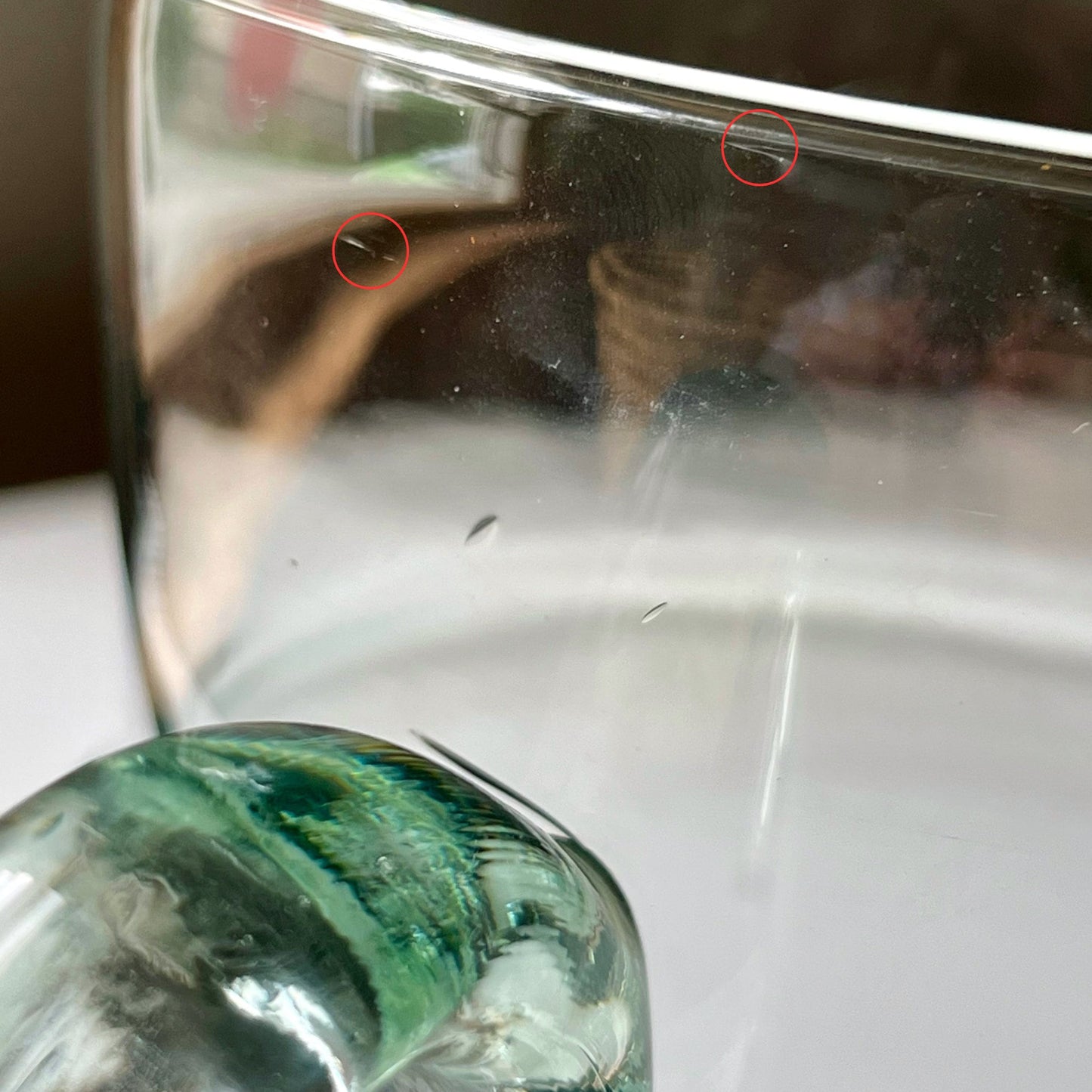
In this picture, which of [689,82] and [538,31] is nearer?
[689,82]

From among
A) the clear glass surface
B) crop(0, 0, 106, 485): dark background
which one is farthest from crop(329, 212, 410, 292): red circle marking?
crop(0, 0, 106, 485): dark background

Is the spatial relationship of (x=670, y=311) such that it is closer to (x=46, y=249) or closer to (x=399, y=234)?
(x=399, y=234)

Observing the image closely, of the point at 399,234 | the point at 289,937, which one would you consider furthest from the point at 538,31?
the point at 289,937

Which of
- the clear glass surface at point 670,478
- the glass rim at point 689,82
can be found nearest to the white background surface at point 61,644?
the clear glass surface at point 670,478

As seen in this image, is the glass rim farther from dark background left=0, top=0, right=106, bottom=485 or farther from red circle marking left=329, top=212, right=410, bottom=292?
dark background left=0, top=0, right=106, bottom=485

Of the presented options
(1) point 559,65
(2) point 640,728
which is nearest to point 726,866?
(2) point 640,728

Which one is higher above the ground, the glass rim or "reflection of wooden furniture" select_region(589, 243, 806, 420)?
the glass rim

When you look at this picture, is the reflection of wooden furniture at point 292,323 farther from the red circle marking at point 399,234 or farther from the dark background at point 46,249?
the dark background at point 46,249
